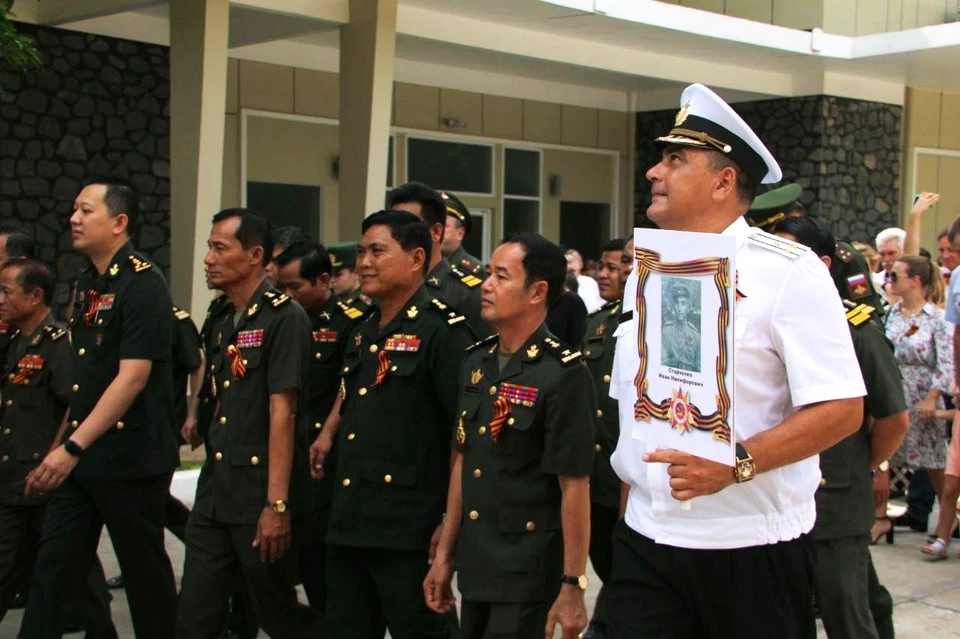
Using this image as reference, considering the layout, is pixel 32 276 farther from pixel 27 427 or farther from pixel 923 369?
pixel 923 369

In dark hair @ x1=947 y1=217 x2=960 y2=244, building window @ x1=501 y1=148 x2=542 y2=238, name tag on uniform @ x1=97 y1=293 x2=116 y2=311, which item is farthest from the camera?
building window @ x1=501 y1=148 x2=542 y2=238

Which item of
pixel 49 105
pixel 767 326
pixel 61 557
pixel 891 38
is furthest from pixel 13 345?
pixel 891 38

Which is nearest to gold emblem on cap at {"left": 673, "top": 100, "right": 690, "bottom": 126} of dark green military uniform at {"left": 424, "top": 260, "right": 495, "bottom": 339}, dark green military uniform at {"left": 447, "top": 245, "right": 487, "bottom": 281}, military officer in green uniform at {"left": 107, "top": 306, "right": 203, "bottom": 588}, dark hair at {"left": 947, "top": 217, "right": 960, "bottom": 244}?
dark green military uniform at {"left": 424, "top": 260, "right": 495, "bottom": 339}

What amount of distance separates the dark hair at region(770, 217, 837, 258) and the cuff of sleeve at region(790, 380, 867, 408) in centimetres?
209

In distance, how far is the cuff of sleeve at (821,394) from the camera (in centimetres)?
269

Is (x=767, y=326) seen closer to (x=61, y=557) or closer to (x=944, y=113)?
(x=61, y=557)

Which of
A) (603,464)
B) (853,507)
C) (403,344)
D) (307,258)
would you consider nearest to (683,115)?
(403,344)

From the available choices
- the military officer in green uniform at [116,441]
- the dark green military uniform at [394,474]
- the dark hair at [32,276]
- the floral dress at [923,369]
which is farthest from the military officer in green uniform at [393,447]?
the floral dress at [923,369]

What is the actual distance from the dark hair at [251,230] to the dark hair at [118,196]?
0.46 metres

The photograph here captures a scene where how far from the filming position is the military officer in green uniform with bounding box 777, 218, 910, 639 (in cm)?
444

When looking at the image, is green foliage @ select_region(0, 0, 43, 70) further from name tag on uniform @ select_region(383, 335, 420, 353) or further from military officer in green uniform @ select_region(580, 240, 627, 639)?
name tag on uniform @ select_region(383, 335, 420, 353)

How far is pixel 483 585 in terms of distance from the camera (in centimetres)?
385

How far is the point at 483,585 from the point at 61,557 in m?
1.95

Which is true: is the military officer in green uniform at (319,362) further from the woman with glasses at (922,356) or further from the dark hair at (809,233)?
the woman with glasses at (922,356)
